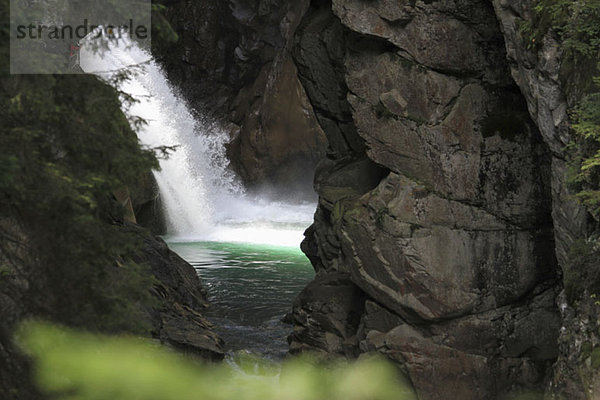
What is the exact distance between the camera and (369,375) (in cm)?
181

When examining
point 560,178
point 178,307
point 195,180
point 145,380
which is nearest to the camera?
point 145,380

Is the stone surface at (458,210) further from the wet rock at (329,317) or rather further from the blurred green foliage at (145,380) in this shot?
the blurred green foliage at (145,380)

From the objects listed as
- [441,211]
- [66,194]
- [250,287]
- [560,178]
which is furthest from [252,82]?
[66,194]

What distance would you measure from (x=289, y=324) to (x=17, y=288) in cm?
829

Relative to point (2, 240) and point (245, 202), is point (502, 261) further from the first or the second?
point (245, 202)

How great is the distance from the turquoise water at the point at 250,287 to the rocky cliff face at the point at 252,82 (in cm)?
629

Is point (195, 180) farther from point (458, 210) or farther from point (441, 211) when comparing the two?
point (458, 210)

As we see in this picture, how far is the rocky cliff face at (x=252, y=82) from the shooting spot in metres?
25.2

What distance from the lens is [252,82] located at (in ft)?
89.2

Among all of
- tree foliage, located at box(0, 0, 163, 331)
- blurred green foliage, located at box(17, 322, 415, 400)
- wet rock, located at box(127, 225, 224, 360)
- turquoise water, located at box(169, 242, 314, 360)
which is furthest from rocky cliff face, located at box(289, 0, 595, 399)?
blurred green foliage, located at box(17, 322, 415, 400)

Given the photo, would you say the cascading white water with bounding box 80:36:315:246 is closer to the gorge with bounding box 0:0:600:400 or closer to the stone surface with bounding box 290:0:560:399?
the gorge with bounding box 0:0:600:400

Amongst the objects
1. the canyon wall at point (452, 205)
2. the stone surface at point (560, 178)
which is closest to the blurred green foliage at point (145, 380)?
the stone surface at point (560, 178)

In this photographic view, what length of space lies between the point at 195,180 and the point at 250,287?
1287 centimetres

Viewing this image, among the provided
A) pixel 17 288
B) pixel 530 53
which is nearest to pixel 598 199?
pixel 530 53
